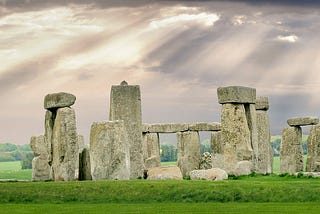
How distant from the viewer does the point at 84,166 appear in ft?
124

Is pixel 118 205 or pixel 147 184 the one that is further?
pixel 147 184

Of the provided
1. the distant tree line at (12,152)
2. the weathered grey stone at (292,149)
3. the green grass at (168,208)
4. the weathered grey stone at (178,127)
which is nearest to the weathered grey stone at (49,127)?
the green grass at (168,208)

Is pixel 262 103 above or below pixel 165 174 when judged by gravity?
above

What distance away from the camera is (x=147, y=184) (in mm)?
32844

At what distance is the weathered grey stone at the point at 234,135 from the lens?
135 feet

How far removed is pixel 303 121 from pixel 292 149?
81.2 inches

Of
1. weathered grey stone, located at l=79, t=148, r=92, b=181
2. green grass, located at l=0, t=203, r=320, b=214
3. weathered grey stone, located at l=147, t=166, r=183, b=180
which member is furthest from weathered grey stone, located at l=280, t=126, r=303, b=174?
green grass, located at l=0, t=203, r=320, b=214

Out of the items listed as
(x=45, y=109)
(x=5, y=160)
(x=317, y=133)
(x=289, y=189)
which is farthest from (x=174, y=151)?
(x=289, y=189)

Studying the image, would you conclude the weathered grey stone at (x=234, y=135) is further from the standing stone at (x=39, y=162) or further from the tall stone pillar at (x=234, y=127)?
the standing stone at (x=39, y=162)

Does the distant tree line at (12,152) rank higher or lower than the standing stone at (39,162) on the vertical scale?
higher

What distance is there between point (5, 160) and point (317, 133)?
104413 mm

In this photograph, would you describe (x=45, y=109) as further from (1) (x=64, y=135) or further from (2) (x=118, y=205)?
(2) (x=118, y=205)

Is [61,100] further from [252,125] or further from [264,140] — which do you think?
[264,140]

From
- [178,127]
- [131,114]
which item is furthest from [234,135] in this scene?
[178,127]
